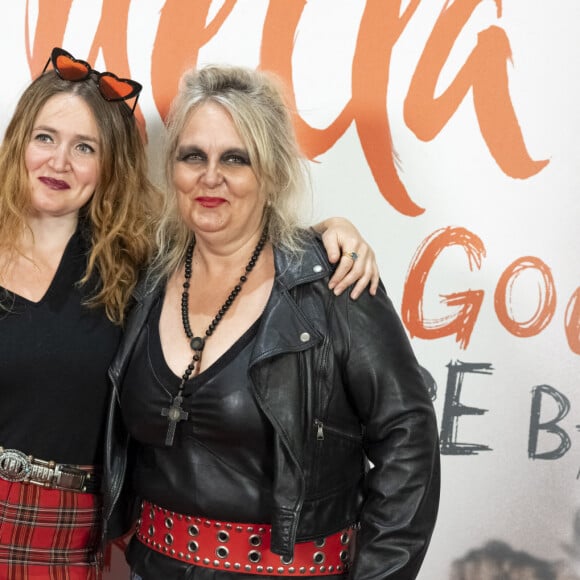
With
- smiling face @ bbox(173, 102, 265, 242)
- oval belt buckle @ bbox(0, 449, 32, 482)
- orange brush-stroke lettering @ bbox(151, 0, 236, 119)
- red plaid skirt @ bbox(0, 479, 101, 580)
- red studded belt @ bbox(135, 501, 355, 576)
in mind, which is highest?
orange brush-stroke lettering @ bbox(151, 0, 236, 119)

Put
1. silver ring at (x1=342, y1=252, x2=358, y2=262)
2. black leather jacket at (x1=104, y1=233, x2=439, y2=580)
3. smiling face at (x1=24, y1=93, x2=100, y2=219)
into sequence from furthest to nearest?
smiling face at (x1=24, y1=93, x2=100, y2=219)
silver ring at (x1=342, y1=252, x2=358, y2=262)
black leather jacket at (x1=104, y1=233, x2=439, y2=580)

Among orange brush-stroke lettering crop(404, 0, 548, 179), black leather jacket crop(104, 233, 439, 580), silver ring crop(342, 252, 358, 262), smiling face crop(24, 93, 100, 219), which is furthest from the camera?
orange brush-stroke lettering crop(404, 0, 548, 179)

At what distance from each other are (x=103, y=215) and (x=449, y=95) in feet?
3.20

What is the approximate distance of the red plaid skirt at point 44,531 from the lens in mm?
1821

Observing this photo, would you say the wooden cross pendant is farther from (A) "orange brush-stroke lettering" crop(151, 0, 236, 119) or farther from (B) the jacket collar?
(A) "orange brush-stroke lettering" crop(151, 0, 236, 119)

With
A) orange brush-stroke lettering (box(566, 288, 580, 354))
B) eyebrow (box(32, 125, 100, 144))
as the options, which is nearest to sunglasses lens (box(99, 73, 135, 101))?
eyebrow (box(32, 125, 100, 144))

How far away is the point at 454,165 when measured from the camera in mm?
2291

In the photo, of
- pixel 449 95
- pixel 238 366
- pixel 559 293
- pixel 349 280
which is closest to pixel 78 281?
pixel 238 366

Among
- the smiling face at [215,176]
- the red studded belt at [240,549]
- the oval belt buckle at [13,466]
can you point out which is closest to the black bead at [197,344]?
the smiling face at [215,176]

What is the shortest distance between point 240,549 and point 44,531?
1.59 feet

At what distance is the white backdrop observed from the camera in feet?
7.43

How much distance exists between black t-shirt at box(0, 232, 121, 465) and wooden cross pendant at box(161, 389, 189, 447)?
0.29m

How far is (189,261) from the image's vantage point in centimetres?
192

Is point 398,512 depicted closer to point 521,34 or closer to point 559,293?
point 559,293
